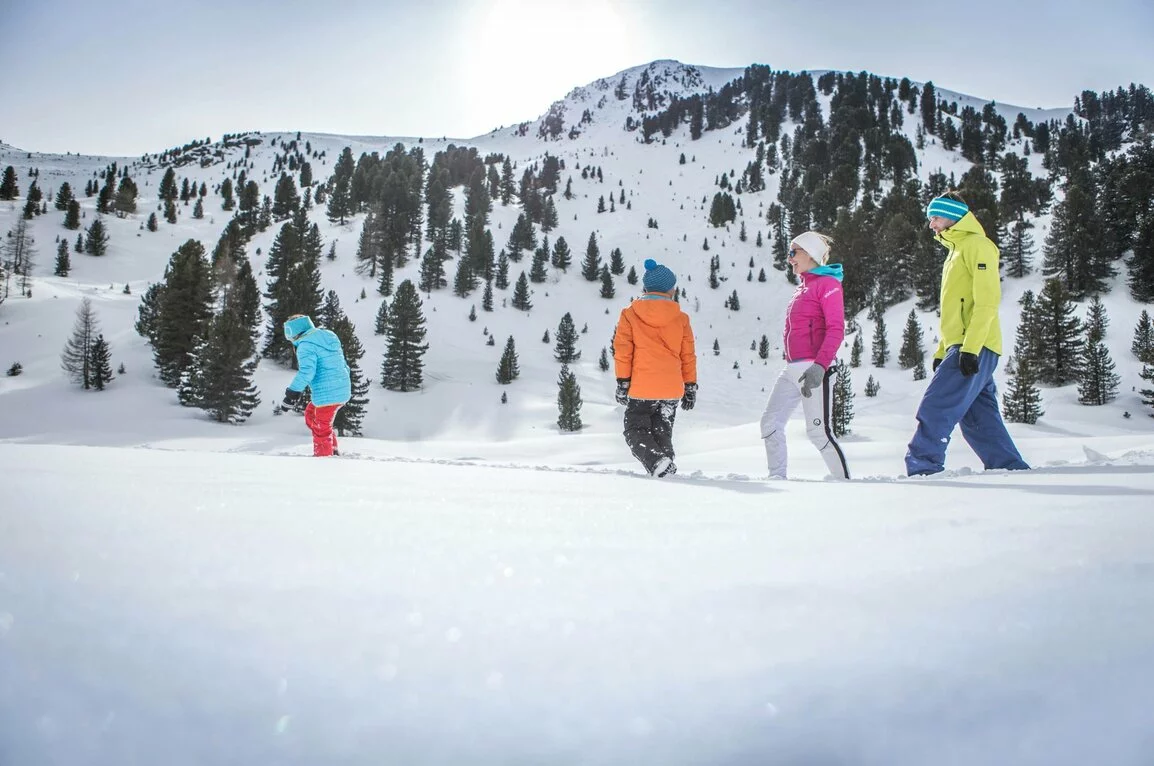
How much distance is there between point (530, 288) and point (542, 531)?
46257mm

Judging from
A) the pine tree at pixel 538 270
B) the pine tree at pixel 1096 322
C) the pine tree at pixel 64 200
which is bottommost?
the pine tree at pixel 1096 322

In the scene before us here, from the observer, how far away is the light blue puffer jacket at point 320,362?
6.52 m

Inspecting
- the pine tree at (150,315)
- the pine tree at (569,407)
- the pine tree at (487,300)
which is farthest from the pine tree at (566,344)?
the pine tree at (150,315)

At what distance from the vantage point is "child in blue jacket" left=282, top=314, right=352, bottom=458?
6.53 metres

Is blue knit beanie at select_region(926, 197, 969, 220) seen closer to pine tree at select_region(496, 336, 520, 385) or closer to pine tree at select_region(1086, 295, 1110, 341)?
pine tree at select_region(1086, 295, 1110, 341)

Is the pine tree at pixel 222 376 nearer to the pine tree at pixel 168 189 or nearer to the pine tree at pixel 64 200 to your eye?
the pine tree at pixel 64 200

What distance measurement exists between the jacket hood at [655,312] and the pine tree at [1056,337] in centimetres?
2187

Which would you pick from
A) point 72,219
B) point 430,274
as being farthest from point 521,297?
point 72,219

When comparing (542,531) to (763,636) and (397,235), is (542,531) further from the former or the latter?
(397,235)

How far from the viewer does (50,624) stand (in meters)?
0.73

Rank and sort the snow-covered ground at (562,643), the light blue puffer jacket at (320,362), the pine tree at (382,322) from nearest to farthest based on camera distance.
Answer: the snow-covered ground at (562,643), the light blue puffer jacket at (320,362), the pine tree at (382,322)

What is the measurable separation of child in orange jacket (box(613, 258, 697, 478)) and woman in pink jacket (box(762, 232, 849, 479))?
0.69 metres

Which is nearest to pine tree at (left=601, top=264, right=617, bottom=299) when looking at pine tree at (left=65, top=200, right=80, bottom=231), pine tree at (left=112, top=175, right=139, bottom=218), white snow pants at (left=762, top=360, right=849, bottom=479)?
white snow pants at (left=762, top=360, right=849, bottom=479)

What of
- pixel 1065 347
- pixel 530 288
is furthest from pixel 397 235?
pixel 1065 347
